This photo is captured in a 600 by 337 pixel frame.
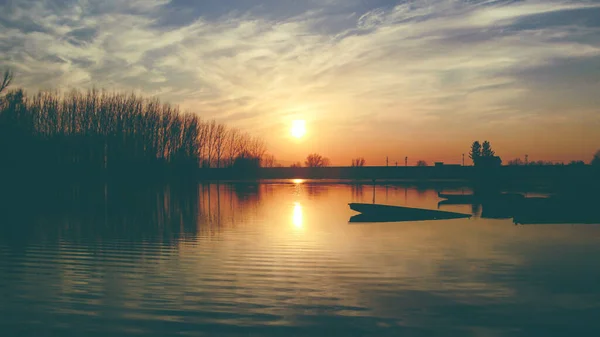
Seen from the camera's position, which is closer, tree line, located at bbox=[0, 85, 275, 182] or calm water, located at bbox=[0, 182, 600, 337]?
calm water, located at bbox=[0, 182, 600, 337]

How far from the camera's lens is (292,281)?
12773mm

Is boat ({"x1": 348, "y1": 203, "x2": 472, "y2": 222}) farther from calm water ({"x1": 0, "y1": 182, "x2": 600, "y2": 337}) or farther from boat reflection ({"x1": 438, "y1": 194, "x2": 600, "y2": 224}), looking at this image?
calm water ({"x1": 0, "y1": 182, "x2": 600, "y2": 337})

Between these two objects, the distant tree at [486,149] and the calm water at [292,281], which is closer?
the calm water at [292,281]

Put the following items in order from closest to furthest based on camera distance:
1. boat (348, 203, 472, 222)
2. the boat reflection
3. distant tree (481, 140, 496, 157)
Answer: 1. the boat reflection
2. boat (348, 203, 472, 222)
3. distant tree (481, 140, 496, 157)

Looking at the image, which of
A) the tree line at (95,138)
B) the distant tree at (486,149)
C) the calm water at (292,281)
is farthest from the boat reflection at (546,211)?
the distant tree at (486,149)

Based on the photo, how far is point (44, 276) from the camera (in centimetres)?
1306

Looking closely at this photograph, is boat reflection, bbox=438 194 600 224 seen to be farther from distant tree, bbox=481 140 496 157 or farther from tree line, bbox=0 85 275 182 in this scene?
distant tree, bbox=481 140 496 157

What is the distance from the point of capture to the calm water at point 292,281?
9297mm

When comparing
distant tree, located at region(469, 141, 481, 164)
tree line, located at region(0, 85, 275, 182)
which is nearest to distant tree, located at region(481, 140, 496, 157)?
distant tree, located at region(469, 141, 481, 164)

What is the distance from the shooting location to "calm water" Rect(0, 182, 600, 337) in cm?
930

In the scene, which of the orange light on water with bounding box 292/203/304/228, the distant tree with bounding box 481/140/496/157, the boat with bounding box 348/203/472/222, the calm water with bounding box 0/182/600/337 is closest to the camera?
the calm water with bounding box 0/182/600/337

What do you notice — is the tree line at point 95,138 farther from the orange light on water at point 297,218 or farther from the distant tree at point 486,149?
the distant tree at point 486,149

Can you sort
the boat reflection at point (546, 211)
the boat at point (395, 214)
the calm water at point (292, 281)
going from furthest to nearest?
1. the boat at point (395, 214)
2. the boat reflection at point (546, 211)
3. the calm water at point (292, 281)

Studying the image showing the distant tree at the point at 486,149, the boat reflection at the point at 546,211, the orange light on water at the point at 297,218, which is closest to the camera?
the orange light on water at the point at 297,218
